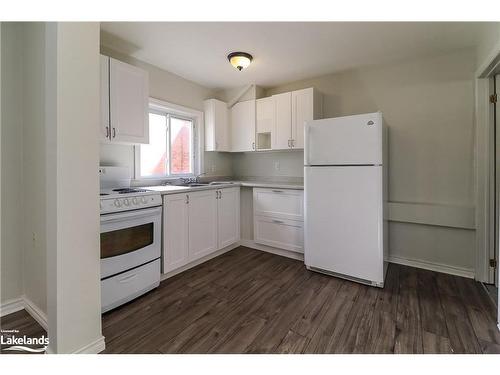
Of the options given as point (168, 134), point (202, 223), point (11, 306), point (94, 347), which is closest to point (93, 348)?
point (94, 347)

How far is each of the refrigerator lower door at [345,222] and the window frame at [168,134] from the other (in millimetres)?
1715

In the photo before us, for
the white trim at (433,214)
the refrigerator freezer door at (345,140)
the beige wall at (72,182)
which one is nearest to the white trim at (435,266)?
the white trim at (433,214)

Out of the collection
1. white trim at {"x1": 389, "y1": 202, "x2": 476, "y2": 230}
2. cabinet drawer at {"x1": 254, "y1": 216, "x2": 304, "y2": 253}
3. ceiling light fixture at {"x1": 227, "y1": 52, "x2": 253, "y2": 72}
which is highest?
ceiling light fixture at {"x1": 227, "y1": 52, "x2": 253, "y2": 72}

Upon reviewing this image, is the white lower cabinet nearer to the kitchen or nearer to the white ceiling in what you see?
the kitchen

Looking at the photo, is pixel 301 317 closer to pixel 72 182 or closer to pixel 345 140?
pixel 345 140

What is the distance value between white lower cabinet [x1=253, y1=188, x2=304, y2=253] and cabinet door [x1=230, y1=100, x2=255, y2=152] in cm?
78

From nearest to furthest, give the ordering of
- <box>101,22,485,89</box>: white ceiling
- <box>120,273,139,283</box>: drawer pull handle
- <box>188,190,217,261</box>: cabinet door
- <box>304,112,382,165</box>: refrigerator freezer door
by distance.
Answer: <box>120,273,139,283</box>: drawer pull handle
<box>101,22,485,89</box>: white ceiling
<box>304,112,382,165</box>: refrigerator freezer door
<box>188,190,217,261</box>: cabinet door

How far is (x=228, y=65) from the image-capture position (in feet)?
9.46

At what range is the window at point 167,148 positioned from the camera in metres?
2.95

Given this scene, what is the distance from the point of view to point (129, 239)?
6.59 feet

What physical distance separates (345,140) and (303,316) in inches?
62.8

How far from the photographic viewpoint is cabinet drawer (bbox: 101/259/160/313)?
6.05ft

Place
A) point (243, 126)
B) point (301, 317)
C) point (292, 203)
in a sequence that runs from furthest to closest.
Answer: point (243, 126)
point (292, 203)
point (301, 317)

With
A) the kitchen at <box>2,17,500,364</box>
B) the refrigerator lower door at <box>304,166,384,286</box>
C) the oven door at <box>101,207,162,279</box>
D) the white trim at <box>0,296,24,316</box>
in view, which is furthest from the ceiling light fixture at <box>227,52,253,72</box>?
the white trim at <box>0,296,24,316</box>
